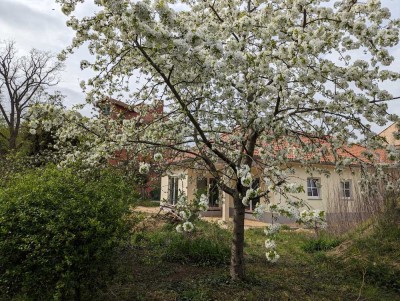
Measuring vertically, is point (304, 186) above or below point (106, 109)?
below

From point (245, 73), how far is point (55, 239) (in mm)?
2810

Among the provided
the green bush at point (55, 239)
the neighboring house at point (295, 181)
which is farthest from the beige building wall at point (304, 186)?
the green bush at point (55, 239)

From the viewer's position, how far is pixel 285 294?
14.1 feet

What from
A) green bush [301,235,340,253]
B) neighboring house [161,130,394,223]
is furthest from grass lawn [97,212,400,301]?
neighboring house [161,130,394,223]

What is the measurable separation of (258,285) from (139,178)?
2379mm

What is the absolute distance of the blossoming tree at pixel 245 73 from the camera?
309 centimetres

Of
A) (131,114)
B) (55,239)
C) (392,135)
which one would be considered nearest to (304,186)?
(392,135)

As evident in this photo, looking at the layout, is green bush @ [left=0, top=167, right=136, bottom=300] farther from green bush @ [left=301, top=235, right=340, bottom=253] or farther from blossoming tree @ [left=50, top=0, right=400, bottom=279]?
green bush @ [left=301, top=235, right=340, bottom=253]

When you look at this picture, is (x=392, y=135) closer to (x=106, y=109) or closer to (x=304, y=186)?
(x=304, y=186)

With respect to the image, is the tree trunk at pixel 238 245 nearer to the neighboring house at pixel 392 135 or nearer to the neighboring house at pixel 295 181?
the neighboring house at pixel 295 181

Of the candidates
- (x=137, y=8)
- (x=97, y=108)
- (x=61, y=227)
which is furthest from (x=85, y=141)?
(x=137, y=8)

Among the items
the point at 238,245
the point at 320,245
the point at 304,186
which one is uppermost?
the point at 304,186

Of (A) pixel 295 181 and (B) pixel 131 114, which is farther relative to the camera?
(B) pixel 131 114

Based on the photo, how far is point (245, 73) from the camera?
3.97 m
